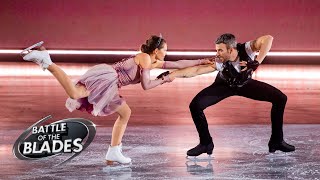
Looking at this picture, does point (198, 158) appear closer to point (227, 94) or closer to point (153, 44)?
point (227, 94)

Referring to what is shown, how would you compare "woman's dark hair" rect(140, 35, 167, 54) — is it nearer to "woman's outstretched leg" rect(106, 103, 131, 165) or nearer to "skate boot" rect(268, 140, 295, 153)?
"woman's outstretched leg" rect(106, 103, 131, 165)

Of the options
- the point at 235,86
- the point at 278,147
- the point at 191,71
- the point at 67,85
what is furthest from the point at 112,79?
the point at 278,147

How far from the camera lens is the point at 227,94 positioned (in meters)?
5.44

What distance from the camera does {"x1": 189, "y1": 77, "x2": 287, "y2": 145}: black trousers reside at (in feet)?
17.5

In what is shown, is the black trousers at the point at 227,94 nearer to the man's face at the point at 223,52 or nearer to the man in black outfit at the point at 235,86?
the man in black outfit at the point at 235,86

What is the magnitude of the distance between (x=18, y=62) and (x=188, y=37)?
12.3 feet

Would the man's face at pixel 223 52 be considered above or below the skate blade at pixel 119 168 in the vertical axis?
above

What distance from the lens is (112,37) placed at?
52.2 feet

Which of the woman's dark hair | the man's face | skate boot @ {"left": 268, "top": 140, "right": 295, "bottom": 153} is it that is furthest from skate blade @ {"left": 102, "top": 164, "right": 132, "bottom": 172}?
skate boot @ {"left": 268, "top": 140, "right": 295, "bottom": 153}

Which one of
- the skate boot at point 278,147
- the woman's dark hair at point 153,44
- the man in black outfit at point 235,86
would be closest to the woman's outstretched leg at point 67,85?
the woman's dark hair at point 153,44

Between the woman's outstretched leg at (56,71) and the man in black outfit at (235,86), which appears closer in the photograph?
the woman's outstretched leg at (56,71)

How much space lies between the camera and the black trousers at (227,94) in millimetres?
5336

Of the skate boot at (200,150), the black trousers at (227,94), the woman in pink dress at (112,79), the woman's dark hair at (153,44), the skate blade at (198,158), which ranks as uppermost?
the woman's dark hair at (153,44)

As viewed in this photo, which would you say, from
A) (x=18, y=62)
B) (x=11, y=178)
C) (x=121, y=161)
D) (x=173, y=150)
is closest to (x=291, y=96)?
(x=173, y=150)
